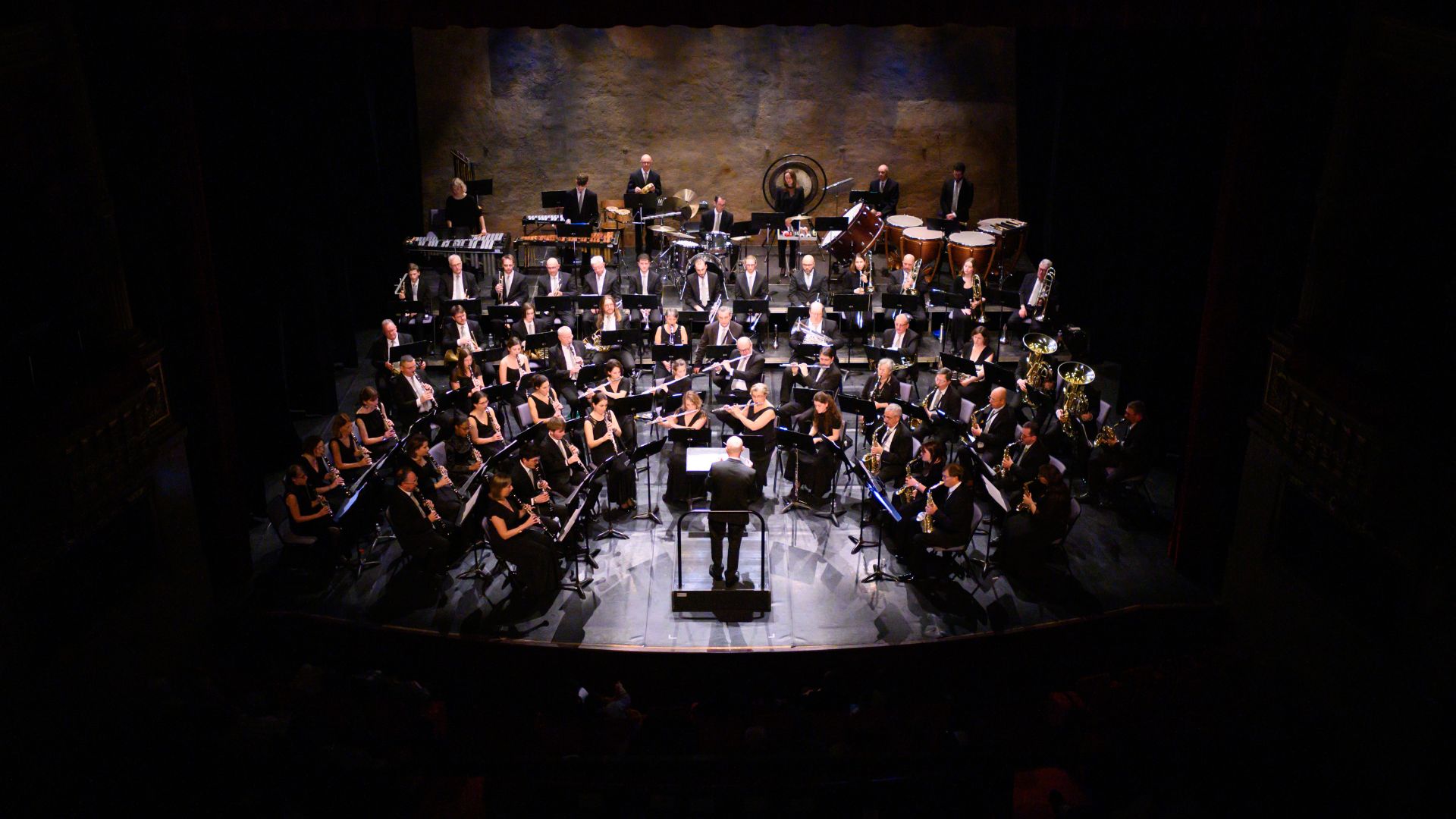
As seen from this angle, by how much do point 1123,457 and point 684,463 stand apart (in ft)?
14.1

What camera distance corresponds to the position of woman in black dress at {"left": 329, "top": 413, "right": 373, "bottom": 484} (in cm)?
1005

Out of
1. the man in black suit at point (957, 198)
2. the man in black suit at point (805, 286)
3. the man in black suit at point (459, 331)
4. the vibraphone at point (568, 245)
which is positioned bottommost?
the man in black suit at point (459, 331)

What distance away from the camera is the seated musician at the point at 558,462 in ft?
33.8

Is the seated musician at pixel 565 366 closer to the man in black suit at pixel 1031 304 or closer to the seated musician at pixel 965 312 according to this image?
the seated musician at pixel 965 312

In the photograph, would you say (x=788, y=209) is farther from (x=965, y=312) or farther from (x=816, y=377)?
(x=816, y=377)

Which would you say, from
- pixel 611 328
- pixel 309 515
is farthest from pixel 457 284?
pixel 309 515

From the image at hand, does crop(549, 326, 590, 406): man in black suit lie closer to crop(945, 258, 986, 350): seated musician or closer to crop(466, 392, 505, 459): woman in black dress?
crop(466, 392, 505, 459): woman in black dress

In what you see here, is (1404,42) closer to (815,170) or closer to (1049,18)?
(1049,18)

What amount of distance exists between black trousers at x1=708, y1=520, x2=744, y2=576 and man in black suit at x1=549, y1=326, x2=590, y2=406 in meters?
3.12

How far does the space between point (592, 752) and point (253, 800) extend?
7.37 feet

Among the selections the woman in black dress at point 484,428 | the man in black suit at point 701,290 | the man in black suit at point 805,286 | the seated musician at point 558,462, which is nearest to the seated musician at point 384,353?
the woman in black dress at point 484,428

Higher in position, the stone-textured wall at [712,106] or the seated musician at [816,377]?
the stone-textured wall at [712,106]

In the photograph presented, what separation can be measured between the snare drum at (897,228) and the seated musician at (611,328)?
4.20 metres

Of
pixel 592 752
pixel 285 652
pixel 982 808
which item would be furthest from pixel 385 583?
pixel 982 808
